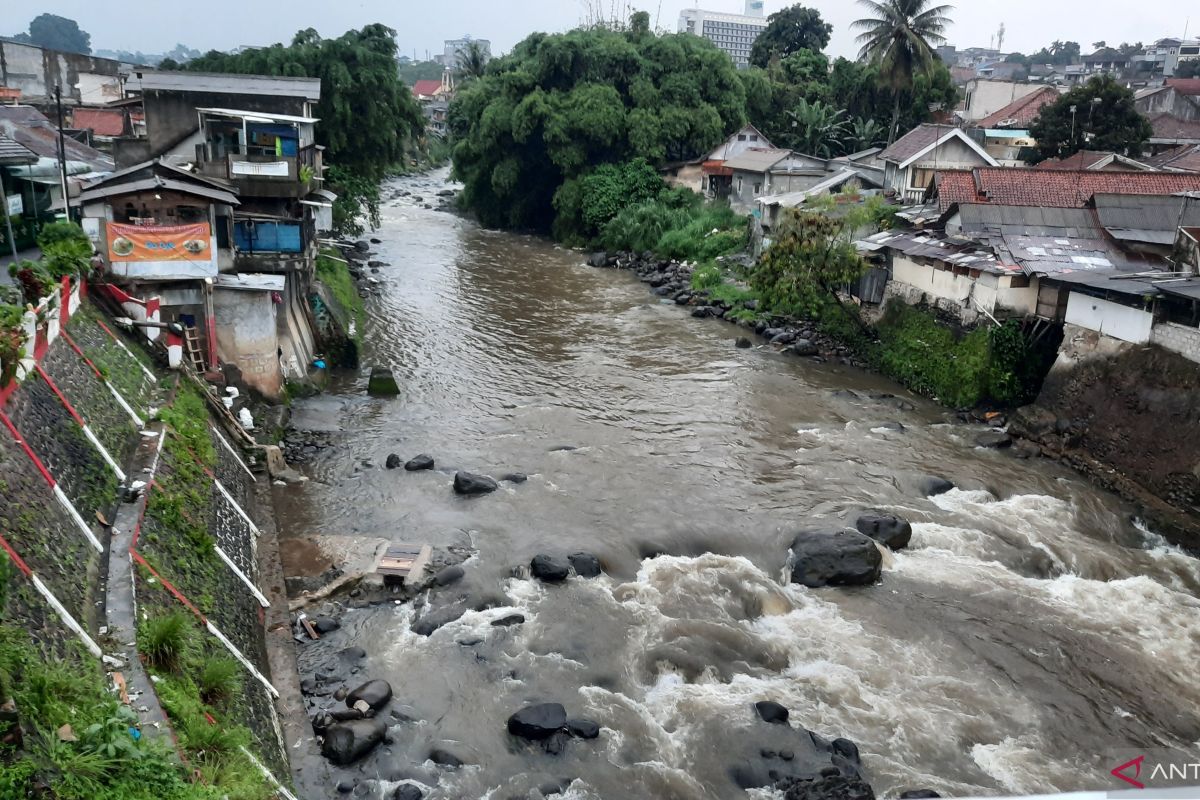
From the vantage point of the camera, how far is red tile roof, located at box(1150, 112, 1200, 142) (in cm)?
4909

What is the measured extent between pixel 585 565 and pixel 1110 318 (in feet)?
48.2

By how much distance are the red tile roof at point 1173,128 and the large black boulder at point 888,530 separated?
4314 centimetres

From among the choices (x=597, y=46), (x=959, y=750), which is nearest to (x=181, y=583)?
(x=959, y=750)

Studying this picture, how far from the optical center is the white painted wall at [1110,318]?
821 inches

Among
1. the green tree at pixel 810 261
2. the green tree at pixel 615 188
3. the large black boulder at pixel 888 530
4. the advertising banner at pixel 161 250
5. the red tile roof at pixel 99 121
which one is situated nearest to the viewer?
the large black boulder at pixel 888 530

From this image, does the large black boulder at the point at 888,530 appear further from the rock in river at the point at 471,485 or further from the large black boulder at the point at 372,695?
the large black boulder at the point at 372,695

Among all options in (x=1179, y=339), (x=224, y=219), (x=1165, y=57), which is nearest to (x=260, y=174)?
(x=224, y=219)

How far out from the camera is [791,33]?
6806 centimetres

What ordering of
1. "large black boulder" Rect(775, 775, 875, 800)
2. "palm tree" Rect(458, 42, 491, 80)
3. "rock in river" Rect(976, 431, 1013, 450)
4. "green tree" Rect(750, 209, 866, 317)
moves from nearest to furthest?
1. "large black boulder" Rect(775, 775, 875, 800)
2. "rock in river" Rect(976, 431, 1013, 450)
3. "green tree" Rect(750, 209, 866, 317)
4. "palm tree" Rect(458, 42, 491, 80)

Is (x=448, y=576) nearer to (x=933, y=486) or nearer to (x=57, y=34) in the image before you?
(x=933, y=486)

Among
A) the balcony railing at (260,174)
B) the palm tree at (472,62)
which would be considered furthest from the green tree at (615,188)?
the palm tree at (472,62)

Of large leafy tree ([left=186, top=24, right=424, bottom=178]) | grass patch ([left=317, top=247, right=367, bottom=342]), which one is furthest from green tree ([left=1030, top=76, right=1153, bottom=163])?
grass patch ([left=317, top=247, right=367, bottom=342])

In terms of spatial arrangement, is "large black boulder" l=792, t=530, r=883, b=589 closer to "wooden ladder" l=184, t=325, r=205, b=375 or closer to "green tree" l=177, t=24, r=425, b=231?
"wooden ladder" l=184, t=325, r=205, b=375

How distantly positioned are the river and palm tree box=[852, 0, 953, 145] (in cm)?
2770
